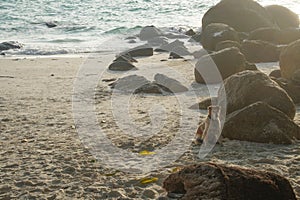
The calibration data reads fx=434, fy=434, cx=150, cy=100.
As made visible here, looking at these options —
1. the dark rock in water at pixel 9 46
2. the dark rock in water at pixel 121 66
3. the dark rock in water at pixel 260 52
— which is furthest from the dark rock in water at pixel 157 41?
the dark rock in water at pixel 121 66

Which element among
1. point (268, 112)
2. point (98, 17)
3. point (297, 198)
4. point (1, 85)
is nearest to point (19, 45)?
point (1, 85)

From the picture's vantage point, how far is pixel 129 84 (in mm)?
7910

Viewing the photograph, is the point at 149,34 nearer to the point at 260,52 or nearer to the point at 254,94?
the point at 260,52

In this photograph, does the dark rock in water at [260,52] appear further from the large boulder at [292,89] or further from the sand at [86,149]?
the large boulder at [292,89]

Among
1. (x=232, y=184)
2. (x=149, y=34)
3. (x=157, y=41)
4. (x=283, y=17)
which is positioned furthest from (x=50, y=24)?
(x=232, y=184)

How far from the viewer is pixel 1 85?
8703 millimetres

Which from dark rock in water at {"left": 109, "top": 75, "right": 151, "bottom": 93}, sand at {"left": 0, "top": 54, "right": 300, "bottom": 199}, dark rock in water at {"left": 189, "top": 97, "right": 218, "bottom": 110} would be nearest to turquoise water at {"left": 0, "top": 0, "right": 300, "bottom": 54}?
dark rock in water at {"left": 109, "top": 75, "right": 151, "bottom": 93}

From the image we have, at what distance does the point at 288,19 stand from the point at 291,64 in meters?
13.7

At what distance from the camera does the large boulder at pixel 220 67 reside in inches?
318

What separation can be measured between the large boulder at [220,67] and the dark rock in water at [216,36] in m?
5.55

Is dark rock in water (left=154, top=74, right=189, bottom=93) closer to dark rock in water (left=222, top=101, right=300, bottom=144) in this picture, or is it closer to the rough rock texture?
the rough rock texture

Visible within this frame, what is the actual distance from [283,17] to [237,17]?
3129 mm

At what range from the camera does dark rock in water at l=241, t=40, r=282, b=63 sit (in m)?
10.8

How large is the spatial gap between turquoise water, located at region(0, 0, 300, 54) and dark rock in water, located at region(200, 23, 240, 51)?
466 cm
